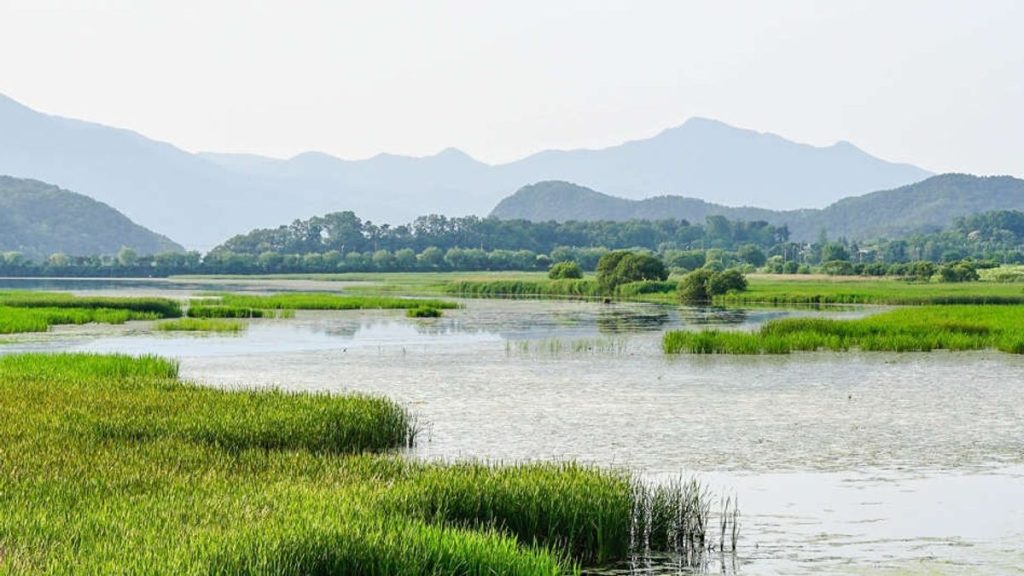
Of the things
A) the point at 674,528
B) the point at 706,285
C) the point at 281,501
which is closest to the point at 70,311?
the point at 706,285

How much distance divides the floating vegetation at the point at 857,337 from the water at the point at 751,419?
1.75 meters

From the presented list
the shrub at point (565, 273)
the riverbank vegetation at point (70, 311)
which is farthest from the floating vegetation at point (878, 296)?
the riverbank vegetation at point (70, 311)

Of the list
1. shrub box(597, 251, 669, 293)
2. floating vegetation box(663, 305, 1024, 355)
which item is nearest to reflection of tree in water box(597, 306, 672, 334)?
floating vegetation box(663, 305, 1024, 355)

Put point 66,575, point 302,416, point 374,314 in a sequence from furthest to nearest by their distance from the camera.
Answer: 1. point 374,314
2. point 302,416
3. point 66,575

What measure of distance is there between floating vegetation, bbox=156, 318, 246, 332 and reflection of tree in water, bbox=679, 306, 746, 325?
78.3 feet

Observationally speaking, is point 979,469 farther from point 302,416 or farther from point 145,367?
point 145,367

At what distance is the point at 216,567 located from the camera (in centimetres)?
1126

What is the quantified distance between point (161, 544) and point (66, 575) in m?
1.23

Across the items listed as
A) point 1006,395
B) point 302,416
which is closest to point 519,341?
point 1006,395

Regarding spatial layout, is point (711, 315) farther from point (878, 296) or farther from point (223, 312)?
point (223, 312)

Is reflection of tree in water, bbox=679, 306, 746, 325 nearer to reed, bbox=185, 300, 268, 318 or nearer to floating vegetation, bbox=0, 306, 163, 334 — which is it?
reed, bbox=185, 300, 268, 318

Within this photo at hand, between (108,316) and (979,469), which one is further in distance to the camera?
(108,316)

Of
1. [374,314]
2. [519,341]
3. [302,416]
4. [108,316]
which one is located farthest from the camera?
[374,314]

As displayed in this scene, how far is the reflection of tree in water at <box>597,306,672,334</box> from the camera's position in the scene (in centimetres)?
6275
